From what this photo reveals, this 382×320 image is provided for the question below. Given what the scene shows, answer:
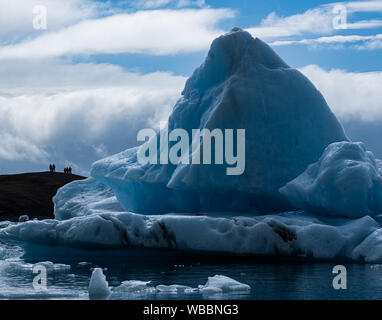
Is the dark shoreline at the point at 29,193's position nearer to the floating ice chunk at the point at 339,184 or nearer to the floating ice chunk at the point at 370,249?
the floating ice chunk at the point at 339,184

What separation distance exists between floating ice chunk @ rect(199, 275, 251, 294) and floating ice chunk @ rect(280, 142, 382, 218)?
537 cm

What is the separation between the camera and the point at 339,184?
16609 millimetres

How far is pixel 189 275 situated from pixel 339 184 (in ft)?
15.8

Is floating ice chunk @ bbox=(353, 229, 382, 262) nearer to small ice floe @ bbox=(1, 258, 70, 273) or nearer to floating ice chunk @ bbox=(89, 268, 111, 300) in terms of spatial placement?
small ice floe @ bbox=(1, 258, 70, 273)

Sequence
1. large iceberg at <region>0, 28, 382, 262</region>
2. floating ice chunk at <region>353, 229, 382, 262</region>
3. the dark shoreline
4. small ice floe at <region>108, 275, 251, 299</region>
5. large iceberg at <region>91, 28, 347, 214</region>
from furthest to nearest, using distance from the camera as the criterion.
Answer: the dark shoreline → large iceberg at <region>91, 28, 347, 214</region> → large iceberg at <region>0, 28, 382, 262</region> → floating ice chunk at <region>353, 229, 382, 262</region> → small ice floe at <region>108, 275, 251, 299</region>

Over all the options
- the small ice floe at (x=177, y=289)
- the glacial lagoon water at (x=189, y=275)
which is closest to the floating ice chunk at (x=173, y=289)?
the small ice floe at (x=177, y=289)

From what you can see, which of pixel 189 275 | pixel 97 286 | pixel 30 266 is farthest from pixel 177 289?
pixel 30 266

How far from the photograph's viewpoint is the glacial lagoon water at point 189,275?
11.3m

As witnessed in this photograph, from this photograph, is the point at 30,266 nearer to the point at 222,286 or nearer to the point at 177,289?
the point at 177,289

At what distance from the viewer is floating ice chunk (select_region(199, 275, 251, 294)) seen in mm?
11508

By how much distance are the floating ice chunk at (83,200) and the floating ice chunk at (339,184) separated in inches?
236

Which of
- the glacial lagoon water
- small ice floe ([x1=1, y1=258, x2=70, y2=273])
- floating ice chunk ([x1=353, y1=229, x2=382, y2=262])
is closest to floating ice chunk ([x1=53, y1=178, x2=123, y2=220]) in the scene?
the glacial lagoon water
